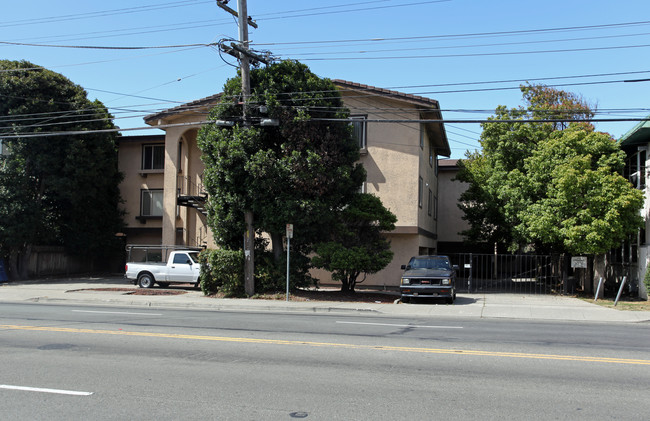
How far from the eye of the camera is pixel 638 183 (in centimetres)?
2359

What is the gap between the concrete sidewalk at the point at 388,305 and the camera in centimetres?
1573

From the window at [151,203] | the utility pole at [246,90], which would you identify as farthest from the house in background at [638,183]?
the window at [151,203]

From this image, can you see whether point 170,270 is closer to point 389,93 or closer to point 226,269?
point 226,269

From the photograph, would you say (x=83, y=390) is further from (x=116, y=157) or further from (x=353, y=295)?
(x=116, y=157)

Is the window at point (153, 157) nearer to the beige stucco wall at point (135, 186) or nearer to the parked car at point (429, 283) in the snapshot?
the beige stucco wall at point (135, 186)

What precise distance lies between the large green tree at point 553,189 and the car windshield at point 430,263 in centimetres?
483

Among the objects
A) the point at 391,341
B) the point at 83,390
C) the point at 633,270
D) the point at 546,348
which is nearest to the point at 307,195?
the point at 391,341

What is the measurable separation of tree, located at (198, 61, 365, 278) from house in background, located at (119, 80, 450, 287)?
6.83ft

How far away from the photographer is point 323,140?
63.8 ft

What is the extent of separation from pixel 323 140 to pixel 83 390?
557 inches

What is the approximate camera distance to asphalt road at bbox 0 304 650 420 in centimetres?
576

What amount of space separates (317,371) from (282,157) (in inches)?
502

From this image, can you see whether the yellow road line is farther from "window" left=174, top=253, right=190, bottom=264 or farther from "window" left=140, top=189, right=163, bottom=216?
"window" left=140, top=189, right=163, bottom=216

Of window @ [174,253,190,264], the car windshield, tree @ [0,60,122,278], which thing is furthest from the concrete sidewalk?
tree @ [0,60,122,278]
